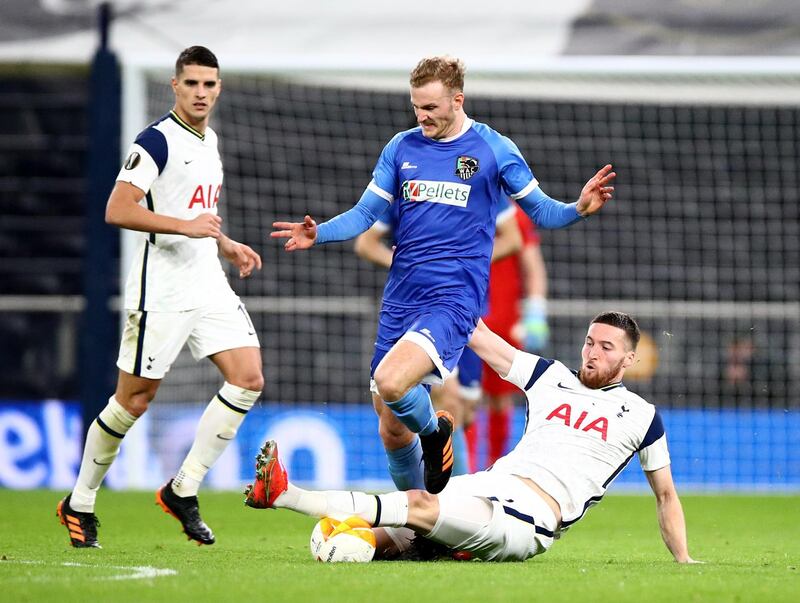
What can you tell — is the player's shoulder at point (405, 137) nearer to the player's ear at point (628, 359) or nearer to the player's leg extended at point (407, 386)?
the player's leg extended at point (407, 386)

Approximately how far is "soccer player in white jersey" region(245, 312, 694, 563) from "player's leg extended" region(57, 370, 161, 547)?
5.06 feet

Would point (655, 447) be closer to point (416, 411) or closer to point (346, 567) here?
point (416, 411)

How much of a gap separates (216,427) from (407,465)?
1.02 m

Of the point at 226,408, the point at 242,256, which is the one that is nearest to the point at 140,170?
the point at 242,256

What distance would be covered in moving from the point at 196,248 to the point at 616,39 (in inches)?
219

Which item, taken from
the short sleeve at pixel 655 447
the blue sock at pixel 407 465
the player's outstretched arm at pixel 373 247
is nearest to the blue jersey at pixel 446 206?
the blue sock at pixel 407 465

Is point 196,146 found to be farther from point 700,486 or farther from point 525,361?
point 700,486

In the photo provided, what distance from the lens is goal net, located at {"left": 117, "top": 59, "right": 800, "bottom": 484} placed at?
11867 mm

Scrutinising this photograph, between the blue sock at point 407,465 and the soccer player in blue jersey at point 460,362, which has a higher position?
the soccer player in blue jersey at point 460,362

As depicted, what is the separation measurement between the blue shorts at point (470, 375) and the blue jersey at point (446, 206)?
8.07ft

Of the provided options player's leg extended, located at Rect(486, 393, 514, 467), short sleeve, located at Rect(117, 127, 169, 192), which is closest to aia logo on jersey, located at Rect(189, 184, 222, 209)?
short sleeve, located at Rect(117, 127, 169, 192)

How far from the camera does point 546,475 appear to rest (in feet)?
19.0

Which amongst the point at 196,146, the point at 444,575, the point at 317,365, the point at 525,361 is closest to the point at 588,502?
the point at 525,361

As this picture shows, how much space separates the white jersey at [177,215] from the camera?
6574 millimetres
